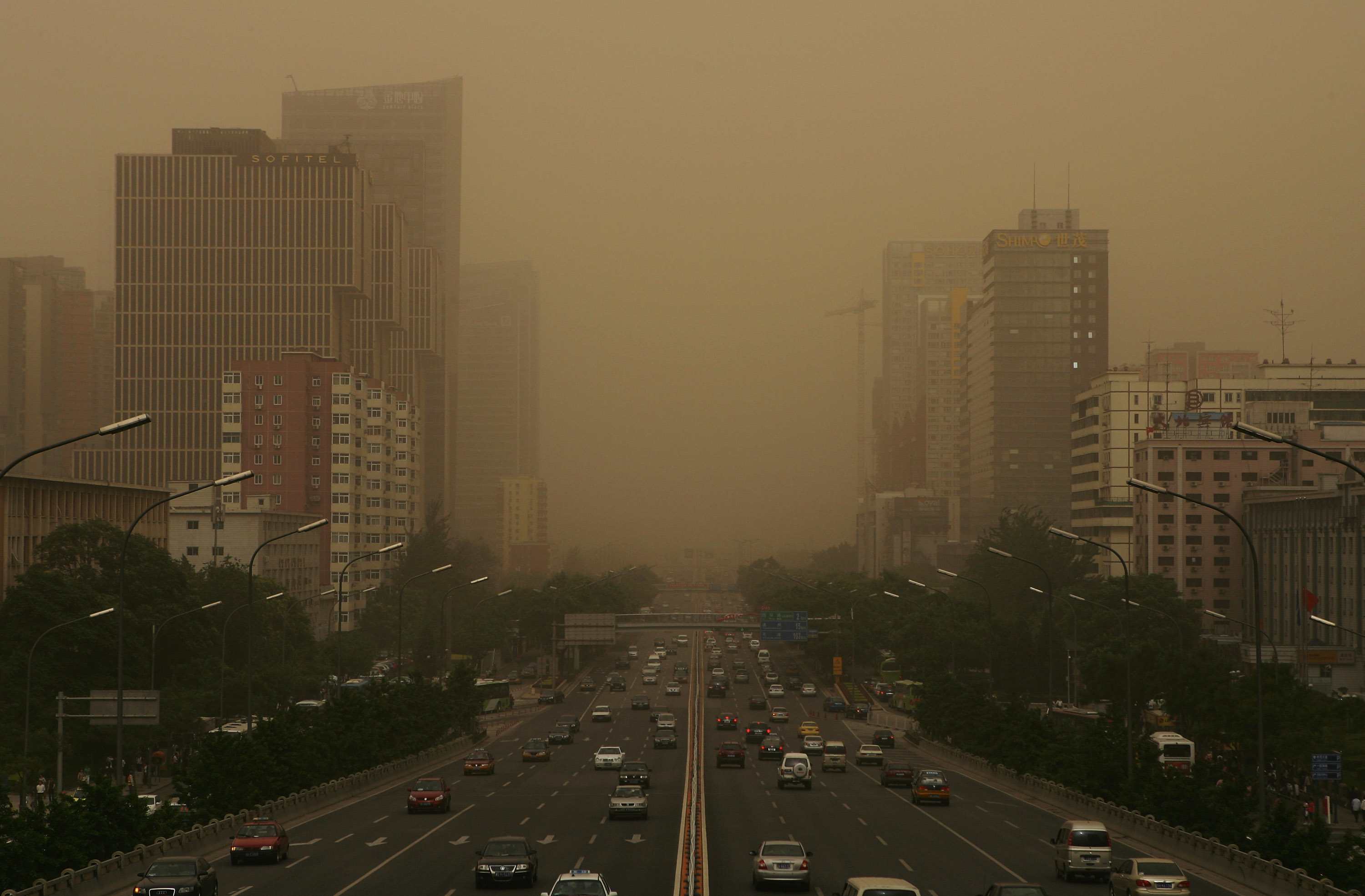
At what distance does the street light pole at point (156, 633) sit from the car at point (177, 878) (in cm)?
3232

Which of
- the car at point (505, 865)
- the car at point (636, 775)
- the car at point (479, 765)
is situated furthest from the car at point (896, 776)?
the car at point (505, 865)

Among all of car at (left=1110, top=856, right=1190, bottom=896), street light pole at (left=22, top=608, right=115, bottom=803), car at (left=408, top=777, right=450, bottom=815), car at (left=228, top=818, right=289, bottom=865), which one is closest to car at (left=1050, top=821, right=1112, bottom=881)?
car at (left=1110, top=856, right=1190, bottom=896)

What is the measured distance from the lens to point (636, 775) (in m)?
62.6

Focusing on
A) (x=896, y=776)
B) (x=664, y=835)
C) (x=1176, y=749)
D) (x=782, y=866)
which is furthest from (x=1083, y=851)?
(x=1176, y=749)

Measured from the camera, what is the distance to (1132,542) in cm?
17700

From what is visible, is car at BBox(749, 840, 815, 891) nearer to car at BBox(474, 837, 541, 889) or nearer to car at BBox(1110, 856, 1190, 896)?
car at BBox(474, 837, 541, 889)

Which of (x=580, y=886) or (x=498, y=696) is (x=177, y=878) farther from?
(x=498, y=696)

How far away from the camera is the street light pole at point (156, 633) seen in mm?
68688

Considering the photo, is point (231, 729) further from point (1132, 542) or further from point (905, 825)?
point (1132, 542)

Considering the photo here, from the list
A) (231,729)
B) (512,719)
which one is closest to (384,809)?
(231,729)

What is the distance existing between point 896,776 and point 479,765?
22.2 m

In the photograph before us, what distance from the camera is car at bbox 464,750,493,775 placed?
75.1 metres

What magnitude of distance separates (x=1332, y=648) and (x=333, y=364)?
12628cm

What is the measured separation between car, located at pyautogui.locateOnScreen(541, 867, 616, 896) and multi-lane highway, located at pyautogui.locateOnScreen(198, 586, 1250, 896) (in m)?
4.10
